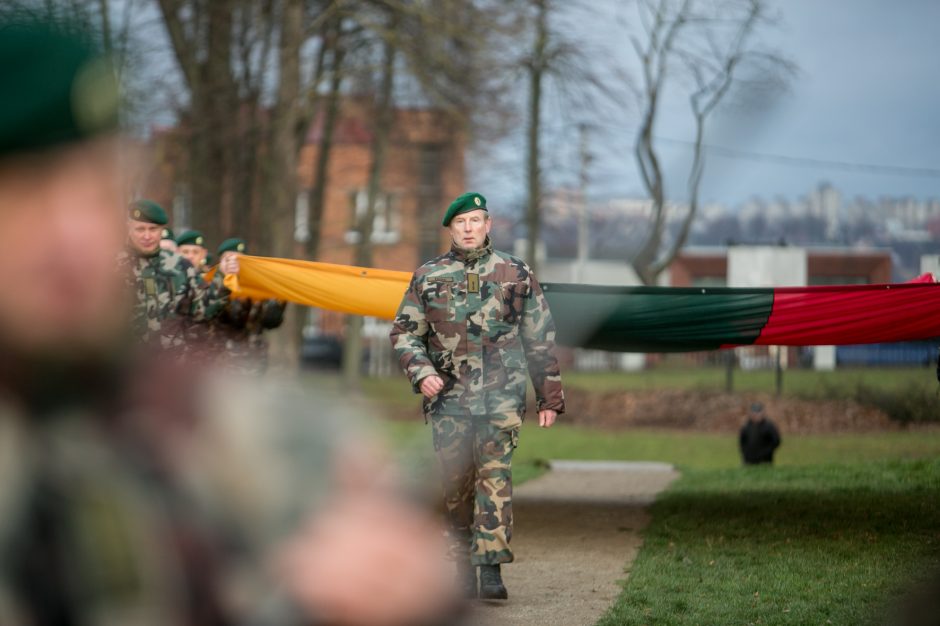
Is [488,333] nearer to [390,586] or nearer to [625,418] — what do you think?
[390,586]

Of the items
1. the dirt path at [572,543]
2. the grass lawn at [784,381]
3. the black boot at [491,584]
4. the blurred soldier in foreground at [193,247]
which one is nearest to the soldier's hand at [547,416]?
the black boot at [491,584]

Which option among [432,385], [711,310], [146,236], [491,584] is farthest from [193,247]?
[491,584]

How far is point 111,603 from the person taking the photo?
46.0 inches

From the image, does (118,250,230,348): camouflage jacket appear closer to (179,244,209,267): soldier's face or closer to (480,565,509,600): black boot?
(179,244,209,267): soldier's face

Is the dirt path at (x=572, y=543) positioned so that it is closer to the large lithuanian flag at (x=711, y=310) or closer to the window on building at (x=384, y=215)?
the large lithuanian flag at (x=711, y=310)

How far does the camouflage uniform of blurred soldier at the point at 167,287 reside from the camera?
830cm

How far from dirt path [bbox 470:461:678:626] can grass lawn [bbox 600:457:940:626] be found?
18 centimetres

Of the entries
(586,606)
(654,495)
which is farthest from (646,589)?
(654,495)

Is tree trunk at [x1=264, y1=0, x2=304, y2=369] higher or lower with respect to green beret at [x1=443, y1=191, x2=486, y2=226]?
higher

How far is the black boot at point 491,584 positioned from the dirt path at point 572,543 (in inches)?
1.9

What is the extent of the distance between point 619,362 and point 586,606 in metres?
30.2

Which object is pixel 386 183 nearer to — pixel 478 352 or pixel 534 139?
pixel 534 139

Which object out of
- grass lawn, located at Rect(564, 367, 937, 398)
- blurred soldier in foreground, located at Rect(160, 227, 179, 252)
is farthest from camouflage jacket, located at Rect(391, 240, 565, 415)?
grass lawn, located at Rect(564, 367, 937, 398)

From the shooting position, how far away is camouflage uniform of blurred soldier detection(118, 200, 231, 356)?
830cm
